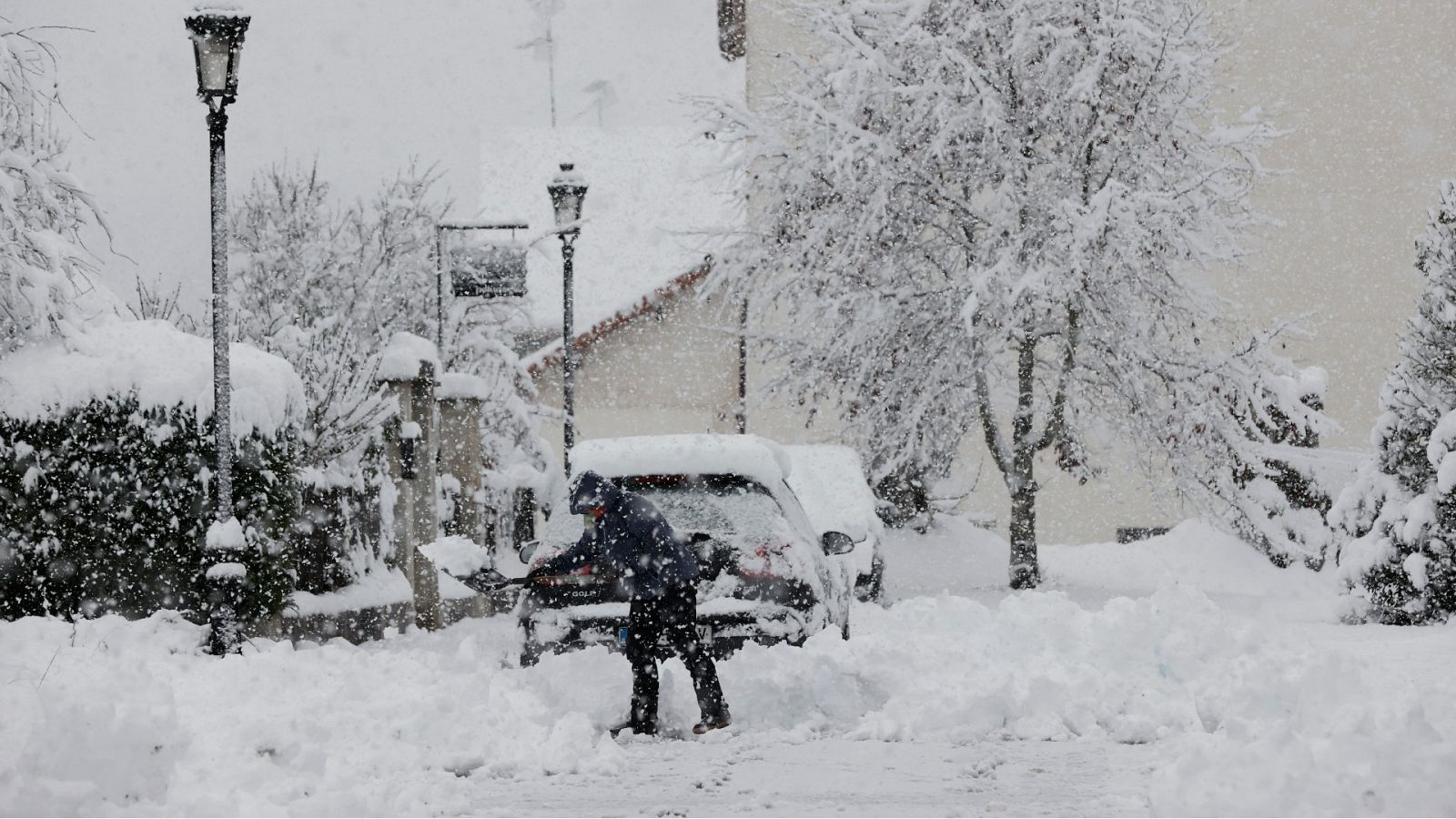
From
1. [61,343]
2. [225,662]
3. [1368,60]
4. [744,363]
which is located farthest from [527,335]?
[225,662]

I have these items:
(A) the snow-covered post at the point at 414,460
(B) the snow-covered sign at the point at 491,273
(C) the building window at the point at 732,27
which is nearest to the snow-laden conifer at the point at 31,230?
(A) the snow-covered post at the point at 414,460

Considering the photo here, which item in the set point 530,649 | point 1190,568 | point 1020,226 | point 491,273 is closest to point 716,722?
point 530,649

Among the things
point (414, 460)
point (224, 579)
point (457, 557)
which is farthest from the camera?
point (414, 460)

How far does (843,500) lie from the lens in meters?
17.1

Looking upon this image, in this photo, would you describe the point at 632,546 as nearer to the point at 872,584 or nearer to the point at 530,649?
the point at 530,649

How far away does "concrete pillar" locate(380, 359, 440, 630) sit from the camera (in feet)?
56.9

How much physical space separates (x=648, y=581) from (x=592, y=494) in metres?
0.59

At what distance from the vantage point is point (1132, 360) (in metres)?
19.2

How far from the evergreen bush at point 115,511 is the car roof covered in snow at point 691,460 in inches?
154

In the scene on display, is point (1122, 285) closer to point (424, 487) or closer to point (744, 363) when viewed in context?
point (424, 487)

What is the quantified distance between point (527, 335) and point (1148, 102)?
819 inches

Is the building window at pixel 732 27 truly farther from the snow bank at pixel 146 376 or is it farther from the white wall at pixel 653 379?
the snow bank at pixel 146 376

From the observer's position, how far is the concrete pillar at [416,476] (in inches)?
683

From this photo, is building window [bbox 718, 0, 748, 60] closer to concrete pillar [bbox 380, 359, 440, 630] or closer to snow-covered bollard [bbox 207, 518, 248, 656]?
concrete pillar [bbox 380, 359, 440, 630]
